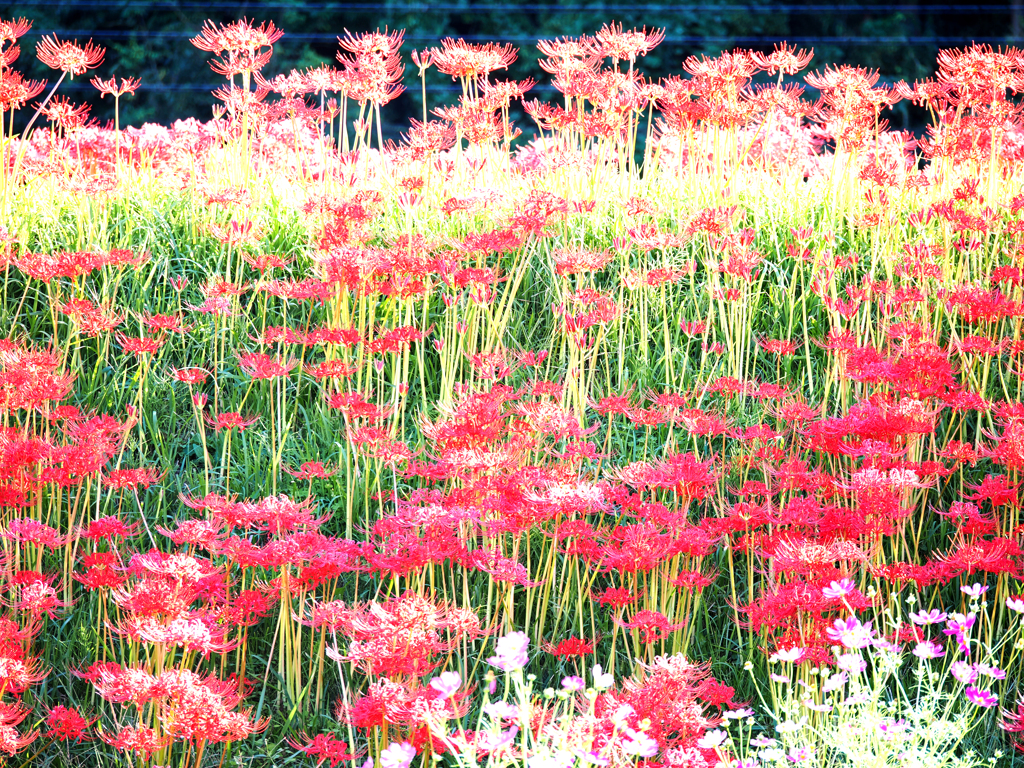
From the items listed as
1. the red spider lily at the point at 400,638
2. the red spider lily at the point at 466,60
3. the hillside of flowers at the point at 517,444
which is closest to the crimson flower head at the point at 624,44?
the hillside of flowers at the point at 517,444

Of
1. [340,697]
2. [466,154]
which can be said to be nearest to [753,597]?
[340,697]

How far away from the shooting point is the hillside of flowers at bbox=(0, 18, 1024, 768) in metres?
2.29

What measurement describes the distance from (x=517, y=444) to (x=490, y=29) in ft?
39.0

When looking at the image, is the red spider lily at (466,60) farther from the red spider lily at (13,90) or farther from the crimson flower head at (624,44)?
the red spider lily at (13,90)

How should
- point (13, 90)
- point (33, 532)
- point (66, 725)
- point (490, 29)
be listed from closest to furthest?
1. point (66, 725)
2. point (33, 532)
3. point (13, 90)
4. point (490, 29)

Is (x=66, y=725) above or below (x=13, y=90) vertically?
below

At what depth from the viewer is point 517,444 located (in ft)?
8.61

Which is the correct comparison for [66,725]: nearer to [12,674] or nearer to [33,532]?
[12,674]

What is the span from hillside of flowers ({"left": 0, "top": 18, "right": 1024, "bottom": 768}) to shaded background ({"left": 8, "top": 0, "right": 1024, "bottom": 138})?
9.08m

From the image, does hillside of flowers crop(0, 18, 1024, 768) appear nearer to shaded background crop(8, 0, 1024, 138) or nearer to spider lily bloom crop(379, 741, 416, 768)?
spider lily bloom crop(379, 741, 416, 768)

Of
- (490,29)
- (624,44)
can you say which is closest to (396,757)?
(624,44)

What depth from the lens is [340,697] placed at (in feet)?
8.80

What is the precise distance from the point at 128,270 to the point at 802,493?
251 cm

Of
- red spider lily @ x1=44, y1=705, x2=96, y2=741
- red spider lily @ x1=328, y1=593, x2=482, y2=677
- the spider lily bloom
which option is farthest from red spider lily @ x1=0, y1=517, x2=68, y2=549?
the spider lily bloom
